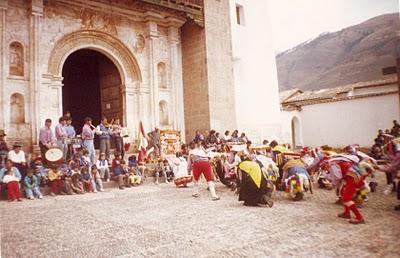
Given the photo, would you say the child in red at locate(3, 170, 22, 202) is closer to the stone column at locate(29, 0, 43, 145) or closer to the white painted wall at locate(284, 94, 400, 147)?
the stone column at locate(29, 0, 43, 145)

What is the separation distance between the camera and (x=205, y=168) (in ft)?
23.1

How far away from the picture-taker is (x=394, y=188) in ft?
22.0

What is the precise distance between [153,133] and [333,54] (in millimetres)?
6310

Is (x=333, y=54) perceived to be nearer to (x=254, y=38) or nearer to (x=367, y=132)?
(x=367, y=132)

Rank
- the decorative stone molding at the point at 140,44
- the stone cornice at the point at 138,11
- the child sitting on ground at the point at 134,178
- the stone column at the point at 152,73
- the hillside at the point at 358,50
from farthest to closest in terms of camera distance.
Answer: the stone column at the point at 152,73, the decorative stone molding at the point at 140,44, the stone cornice at the point at 138,11, the child sitting on ground at the point at 134,178, the hillside at the point at 358,50

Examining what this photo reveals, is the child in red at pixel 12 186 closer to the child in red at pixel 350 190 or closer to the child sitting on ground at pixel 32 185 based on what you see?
the child sitting on ground at pixel 32 185

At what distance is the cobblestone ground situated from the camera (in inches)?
144

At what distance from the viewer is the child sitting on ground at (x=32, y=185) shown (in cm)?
744

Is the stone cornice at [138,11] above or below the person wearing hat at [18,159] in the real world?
above

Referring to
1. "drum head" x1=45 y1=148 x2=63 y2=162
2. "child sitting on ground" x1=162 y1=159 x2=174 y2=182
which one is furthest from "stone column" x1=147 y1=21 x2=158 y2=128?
"drum head" x1=45 y1=148 x2=63 y2=162

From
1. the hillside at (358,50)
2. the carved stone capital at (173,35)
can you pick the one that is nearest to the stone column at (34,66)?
the carved stone capital at (173,35)

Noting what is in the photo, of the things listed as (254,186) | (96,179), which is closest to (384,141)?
(254,186)

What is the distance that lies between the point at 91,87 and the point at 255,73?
720 cm

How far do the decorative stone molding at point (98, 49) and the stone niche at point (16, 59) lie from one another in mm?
772
